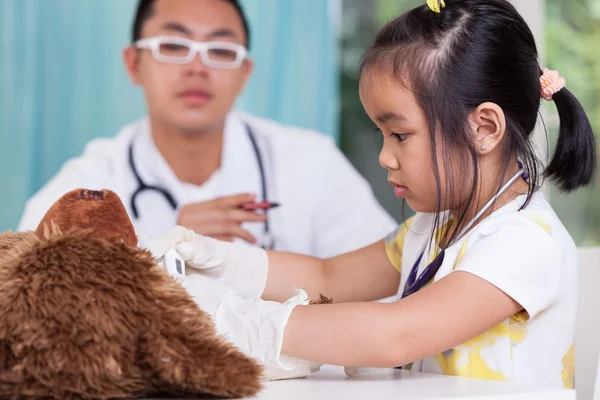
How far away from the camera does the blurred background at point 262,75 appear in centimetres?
209

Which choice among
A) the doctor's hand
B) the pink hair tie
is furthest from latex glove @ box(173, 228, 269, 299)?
the doctor's hand

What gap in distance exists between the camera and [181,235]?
101 centimetres

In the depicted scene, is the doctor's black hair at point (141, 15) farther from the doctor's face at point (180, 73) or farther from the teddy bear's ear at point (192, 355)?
the teddy bear's ear at point (192, 355)

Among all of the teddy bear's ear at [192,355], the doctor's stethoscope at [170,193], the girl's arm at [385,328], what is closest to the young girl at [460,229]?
the girl's arm at [385,328]

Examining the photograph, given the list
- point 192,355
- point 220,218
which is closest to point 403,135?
point 192,355

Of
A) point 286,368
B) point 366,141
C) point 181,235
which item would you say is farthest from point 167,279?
point 366,141

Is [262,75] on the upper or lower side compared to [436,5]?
upper

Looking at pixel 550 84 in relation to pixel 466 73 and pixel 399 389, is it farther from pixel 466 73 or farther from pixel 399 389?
pixel 399 389

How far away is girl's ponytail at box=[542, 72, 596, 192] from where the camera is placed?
1.05m

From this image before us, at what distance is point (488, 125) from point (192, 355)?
56cm

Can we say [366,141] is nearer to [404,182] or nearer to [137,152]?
[137,152]

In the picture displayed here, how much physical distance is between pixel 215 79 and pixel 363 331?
163 cm

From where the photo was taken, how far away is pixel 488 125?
0.99 meters

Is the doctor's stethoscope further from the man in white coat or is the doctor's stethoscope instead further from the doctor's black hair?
the doctor's black hair
